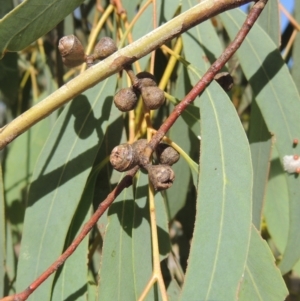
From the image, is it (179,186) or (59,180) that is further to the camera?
(179,186)

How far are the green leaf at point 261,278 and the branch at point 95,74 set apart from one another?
44cm

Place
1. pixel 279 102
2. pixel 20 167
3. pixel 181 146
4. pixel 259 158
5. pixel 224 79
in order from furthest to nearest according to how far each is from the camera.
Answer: pixel 20 167 < pixel 181 146 < pixel 259 158 < pixel 279 102 < pixel 224 79

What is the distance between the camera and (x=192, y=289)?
0.91 m

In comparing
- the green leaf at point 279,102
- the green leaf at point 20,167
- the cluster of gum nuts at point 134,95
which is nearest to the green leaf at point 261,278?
the green leaf at point 279,102

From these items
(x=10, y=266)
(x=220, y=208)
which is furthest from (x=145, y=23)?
(x=10, y=266)

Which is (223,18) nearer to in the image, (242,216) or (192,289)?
(242,216)

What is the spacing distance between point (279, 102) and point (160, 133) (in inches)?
16.7

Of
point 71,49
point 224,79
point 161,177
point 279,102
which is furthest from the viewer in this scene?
point 279,102

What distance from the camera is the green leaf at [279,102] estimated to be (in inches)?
48.8

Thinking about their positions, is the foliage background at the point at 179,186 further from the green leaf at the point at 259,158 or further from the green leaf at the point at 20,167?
the green leaf at the point at 20,167

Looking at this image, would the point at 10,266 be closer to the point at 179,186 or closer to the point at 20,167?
the point at 20,167

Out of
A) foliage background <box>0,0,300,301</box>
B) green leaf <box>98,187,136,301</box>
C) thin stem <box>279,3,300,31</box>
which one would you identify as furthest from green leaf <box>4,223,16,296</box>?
thin stem <box>279,3,300,31</box>

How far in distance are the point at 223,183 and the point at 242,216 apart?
7 cm

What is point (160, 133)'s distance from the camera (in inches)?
37.8
